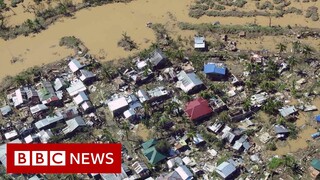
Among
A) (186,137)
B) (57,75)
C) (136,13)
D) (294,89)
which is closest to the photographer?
(186,137)

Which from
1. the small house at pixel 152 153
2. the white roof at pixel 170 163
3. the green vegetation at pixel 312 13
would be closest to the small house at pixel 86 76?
the small house at pixel 152 153

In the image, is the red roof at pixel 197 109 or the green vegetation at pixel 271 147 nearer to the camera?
the green vegetation at pixel 271 147

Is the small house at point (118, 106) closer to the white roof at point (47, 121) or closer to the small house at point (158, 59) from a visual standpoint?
the white roof at point (47, 121)

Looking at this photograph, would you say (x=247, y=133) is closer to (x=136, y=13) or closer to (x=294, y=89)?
(x=294, y=89)

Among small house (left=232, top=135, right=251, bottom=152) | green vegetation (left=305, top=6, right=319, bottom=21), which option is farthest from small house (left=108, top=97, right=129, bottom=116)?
green vegetation (left=305, top=6, right=319, bottom=21)

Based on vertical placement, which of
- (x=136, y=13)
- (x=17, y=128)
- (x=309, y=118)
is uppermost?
(x=136, y=13)

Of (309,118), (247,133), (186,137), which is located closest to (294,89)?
(309,118)

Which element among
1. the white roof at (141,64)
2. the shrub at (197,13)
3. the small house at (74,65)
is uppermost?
the shrub at (197,13)
